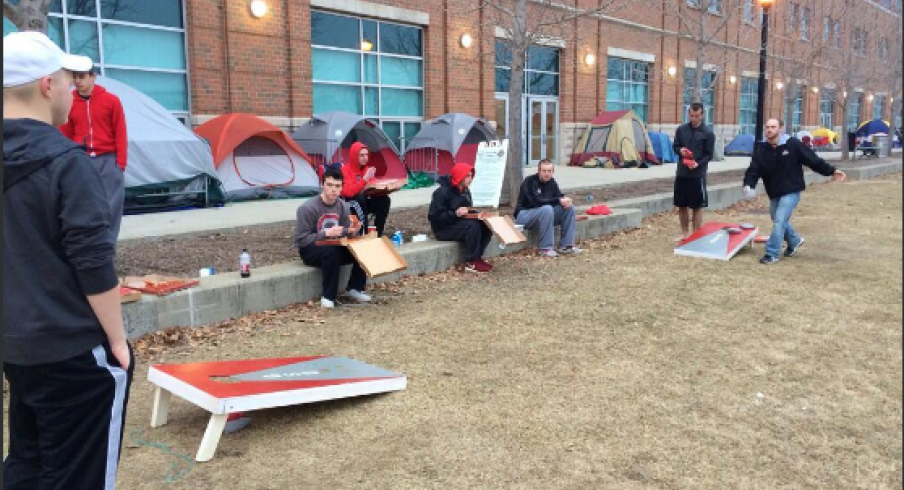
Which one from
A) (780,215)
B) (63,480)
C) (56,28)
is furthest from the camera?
(56,28)

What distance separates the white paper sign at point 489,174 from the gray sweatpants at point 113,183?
17.5ft

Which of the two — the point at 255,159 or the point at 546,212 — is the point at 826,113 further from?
the point at 546,212

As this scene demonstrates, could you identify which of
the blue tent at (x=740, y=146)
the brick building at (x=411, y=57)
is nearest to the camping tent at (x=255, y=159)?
the brick building at (x=411, y=57)

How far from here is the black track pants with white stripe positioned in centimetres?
230

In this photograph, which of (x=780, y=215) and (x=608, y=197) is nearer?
(x=780, y=215)

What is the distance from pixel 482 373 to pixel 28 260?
300 cm

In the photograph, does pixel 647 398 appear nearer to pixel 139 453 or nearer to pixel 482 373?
pixel 482 373

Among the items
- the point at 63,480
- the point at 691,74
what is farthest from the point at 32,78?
the point at 691,74

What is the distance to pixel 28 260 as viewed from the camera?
2.21m

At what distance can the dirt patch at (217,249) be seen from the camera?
269 inches

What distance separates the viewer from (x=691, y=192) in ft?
31.8

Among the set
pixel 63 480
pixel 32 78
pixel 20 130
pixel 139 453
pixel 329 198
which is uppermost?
pixel 32 78

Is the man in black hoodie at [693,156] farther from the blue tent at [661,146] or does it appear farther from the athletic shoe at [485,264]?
the blue tent at [661,146]

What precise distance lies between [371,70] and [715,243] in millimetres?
10749
